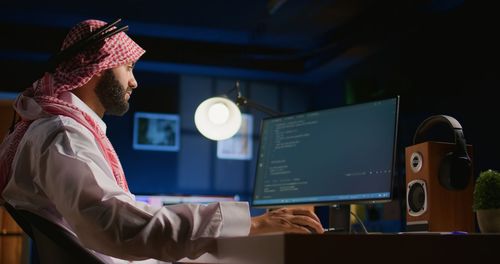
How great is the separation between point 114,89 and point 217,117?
1.53 metres

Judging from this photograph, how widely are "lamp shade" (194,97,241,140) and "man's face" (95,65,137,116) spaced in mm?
1462

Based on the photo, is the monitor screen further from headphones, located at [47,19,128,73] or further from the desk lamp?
the desk lamp

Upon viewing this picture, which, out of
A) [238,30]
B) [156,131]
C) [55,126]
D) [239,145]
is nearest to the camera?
[55,126]

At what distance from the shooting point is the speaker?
6.26 ft

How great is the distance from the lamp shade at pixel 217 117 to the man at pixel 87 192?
1.61 metres

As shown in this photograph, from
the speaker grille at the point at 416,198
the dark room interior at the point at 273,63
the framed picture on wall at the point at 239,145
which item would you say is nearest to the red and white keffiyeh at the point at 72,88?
the speaker grille at the point at 416,198

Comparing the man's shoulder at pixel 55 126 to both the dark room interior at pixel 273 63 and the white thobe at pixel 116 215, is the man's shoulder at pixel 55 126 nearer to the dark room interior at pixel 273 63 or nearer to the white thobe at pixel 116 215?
the white thobe at pixel 116 215

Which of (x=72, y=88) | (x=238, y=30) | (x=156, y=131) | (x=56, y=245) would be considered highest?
(x=238, y=30)

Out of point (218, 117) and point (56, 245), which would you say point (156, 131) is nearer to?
point (218, 117)

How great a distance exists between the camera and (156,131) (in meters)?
6.72

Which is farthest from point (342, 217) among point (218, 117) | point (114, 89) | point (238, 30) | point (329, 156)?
point (238, 30)

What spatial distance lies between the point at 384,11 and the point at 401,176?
4.45 ft

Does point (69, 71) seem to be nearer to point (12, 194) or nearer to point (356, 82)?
point (12, 194)

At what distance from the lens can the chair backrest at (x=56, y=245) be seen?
1.51 m
